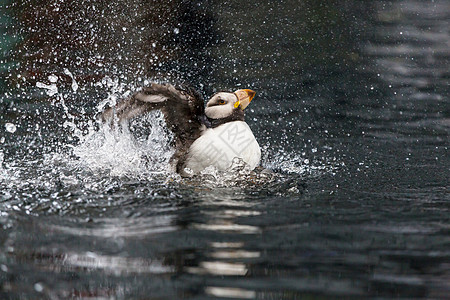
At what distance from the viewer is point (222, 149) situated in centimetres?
486

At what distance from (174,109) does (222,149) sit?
0.53m

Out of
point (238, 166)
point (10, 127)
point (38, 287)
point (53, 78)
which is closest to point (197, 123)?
point (238, 166)

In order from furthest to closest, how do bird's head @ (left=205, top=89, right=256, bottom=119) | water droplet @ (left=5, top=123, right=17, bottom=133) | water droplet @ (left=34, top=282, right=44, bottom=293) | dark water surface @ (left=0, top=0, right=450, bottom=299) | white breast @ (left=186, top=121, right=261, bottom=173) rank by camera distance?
water droplet @ (left=5, top=123, right=17, bottom=133), bird's head @ (left=205, top=89, right=256, bottom=119), white breast @ (left=186, top=121, right=261, bottom=173), dark water surface @ (left=0, top=0, right=450, bottom=299), water droplet @ (left=34, top=282, right=44, bottom=293)

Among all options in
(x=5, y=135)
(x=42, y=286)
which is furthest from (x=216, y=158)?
(x=5, y=135)

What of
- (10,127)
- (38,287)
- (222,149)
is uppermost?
(10,127)

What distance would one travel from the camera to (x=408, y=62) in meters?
9.22

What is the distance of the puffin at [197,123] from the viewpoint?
16.0 ft

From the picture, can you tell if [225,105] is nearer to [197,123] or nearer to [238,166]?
[197,123]

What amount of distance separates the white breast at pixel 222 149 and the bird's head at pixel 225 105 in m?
0.11

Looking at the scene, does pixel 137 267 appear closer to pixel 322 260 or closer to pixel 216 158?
pixel 322 260

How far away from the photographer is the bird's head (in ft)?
16.7

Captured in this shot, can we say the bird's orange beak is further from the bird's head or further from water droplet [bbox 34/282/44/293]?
water droplet [bbox 34/282/44/293]

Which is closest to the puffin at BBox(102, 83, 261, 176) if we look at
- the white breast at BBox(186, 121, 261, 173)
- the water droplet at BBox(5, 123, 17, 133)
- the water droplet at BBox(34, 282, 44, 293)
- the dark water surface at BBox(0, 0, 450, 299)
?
the white breast at BBox(186, 121, 261, 173)

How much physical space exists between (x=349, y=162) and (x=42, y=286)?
134 inches
